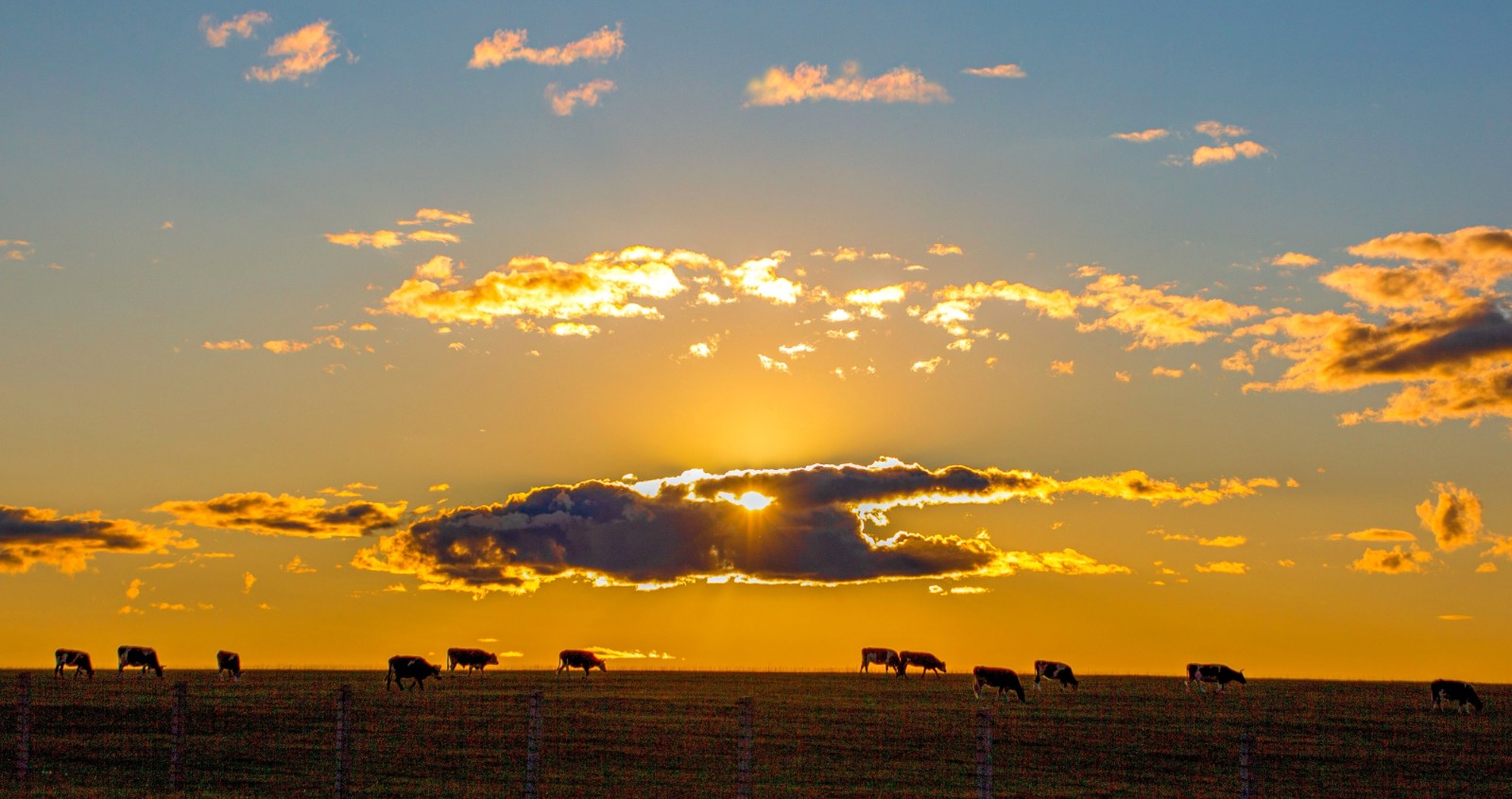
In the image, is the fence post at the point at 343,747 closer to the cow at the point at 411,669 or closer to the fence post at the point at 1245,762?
the fence post at the point at 1245,762

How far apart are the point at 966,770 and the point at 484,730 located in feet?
50.9

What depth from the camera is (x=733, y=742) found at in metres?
45.5

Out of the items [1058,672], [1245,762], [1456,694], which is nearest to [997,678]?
[1058,672]

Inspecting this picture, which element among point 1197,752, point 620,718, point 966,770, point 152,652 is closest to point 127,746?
point 620,718

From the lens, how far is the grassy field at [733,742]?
1481 inches

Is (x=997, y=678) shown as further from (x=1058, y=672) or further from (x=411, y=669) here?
(x=411, y=669)

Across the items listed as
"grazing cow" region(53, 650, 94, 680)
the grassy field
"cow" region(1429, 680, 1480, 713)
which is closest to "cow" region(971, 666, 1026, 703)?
the grassy field

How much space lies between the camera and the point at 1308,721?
5516cm

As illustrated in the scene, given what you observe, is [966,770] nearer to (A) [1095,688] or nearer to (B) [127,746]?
(B) [127,746]

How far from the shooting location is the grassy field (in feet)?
123

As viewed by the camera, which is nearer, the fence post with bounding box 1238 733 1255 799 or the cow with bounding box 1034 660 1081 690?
the fence post with bounding box 1238 733 1255 799

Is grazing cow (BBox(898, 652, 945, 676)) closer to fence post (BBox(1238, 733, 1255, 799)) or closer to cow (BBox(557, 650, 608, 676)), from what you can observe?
cow (BBox(557, 650, 608, 676))

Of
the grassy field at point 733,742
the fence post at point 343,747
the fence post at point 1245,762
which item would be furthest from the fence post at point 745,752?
the grassy field at point 733,742

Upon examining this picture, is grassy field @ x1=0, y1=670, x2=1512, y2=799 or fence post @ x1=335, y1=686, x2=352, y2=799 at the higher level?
fence post @ x1=335, y1=686, x2=352, y2=799
